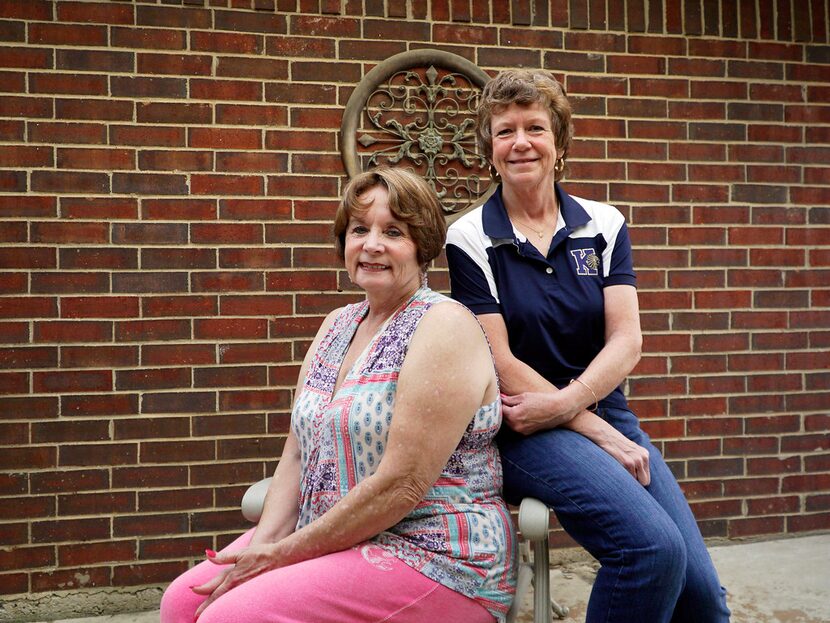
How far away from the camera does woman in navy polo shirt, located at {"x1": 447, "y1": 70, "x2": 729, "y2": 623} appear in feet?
6.79

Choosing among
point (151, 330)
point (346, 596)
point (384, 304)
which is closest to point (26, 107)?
point (151, 330)

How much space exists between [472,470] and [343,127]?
186 cm

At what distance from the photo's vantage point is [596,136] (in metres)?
3.66

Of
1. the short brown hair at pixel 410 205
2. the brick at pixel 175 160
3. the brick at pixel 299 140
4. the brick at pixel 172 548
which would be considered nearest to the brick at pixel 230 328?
the brick at pixel 175 160

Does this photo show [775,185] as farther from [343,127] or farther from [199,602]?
[199,602]

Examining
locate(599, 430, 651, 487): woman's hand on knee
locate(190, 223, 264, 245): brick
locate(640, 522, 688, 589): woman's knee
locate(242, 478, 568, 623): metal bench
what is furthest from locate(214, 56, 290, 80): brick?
locate(640, 522, 688, 589): woman's knee

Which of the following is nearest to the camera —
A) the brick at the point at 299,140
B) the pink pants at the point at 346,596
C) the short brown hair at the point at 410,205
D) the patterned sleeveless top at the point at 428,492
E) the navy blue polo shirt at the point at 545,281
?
the pink pants at the point at 346,596

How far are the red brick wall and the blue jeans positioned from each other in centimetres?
151

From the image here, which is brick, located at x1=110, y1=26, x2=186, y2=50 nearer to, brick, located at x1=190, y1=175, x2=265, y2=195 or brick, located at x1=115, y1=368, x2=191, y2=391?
brick, located at x1=190, y1=175, x2=265, y2=195

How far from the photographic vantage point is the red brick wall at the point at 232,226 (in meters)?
3.22

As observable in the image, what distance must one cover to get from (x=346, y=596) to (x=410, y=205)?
0.96 m

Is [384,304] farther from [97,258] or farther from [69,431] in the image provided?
[69,431]

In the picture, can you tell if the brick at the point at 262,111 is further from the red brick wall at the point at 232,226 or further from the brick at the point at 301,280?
the brick at the point at 301,280

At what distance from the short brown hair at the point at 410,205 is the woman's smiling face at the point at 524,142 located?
32cm
